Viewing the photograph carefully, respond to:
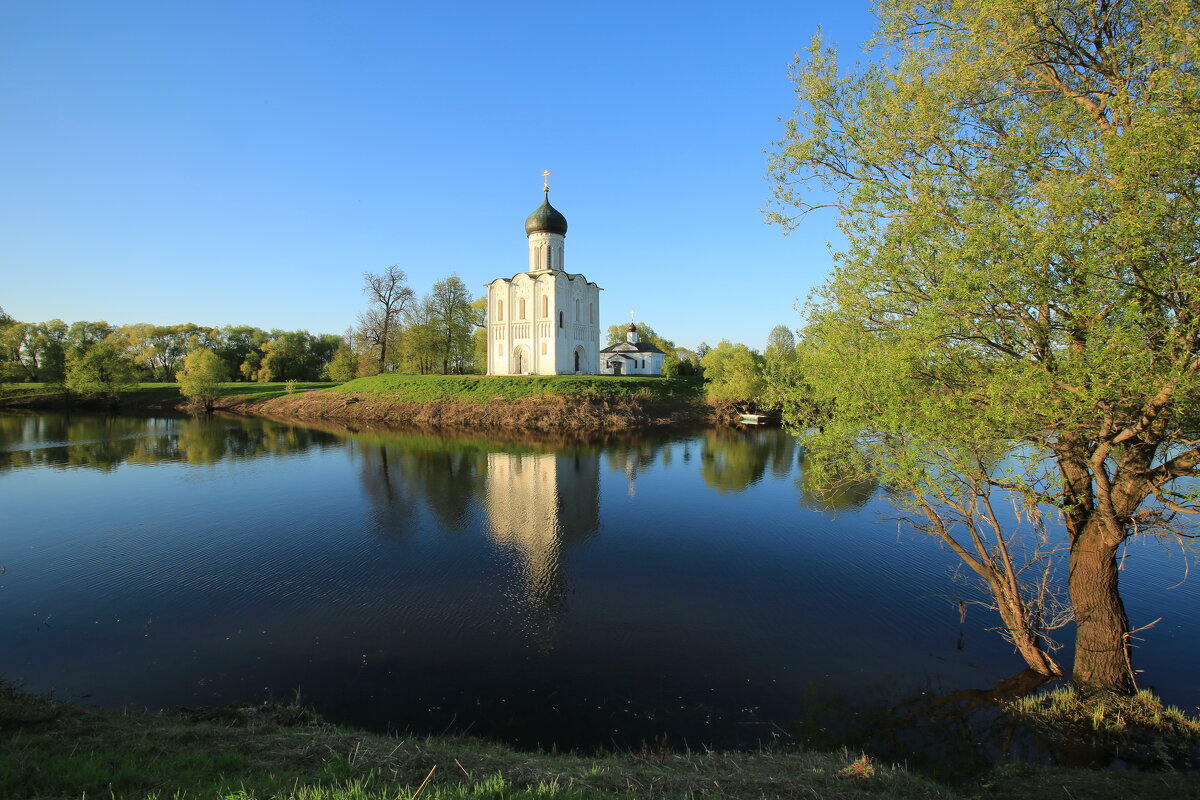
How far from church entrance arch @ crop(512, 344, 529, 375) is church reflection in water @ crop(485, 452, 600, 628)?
2403 centimetres

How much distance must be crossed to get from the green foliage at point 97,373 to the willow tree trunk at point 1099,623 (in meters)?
69.0

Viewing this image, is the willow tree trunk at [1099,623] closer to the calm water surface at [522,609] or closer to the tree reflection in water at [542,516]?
the calm water surface at [522,609]

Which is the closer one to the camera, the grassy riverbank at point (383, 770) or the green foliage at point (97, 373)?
the grassy riverbank at point (383, 770)

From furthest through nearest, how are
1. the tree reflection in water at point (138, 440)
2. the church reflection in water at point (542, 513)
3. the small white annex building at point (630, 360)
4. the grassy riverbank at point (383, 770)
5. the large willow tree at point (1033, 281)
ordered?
the small white annex building at point (630, 360) → the tree reflection in water at point (138, 440) → the church reflection in water at point (542, 513) → the large willow tree at point (1033, 281) → the grassy riverbank at point (383, 770)

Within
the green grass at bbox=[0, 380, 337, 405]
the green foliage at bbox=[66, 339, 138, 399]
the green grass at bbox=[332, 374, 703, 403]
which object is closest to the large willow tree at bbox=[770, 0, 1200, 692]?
the green grass at bbox=[332, 374, 703, 403]

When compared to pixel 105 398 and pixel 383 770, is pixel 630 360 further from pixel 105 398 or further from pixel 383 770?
pixel 383 770

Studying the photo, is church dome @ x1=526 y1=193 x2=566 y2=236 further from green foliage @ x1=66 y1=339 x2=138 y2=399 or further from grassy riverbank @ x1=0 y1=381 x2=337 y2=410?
green foliage @ x1=66 y1=339 x2=138 y2=399

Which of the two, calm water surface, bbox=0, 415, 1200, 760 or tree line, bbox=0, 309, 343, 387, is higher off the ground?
tree line, bbox=0, 309, 343, 387

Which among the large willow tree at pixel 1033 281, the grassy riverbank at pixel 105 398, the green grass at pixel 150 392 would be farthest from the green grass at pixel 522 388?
the large willow tree at pixel 1033 281

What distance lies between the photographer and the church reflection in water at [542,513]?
429 inches

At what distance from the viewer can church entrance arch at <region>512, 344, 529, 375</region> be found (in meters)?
49.5

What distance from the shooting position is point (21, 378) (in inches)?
2394

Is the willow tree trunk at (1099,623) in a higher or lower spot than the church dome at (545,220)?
lower

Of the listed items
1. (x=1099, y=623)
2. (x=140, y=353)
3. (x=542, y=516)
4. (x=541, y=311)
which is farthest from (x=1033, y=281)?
(x=140, y=353)
